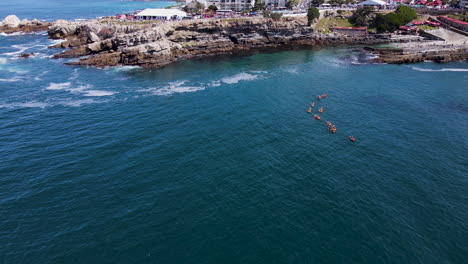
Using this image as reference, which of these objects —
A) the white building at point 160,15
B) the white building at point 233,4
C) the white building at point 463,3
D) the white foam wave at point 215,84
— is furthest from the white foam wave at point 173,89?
A: the white building at point 463,3

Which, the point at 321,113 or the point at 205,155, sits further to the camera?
the point at 321,113

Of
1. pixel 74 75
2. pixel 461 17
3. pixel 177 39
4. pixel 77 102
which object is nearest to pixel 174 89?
pixel 77 102

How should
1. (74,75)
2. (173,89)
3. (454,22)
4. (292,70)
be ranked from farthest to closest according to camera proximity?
(454,22)
(292,70)
(74,75)
(173,89)

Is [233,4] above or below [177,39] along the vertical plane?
above

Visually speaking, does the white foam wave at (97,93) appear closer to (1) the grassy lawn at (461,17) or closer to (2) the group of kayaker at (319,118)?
(2) the group of kayaker at (319,118)

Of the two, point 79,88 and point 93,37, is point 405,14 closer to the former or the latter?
point 93,37

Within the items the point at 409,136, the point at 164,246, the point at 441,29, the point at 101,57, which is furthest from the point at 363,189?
the point at 441,29

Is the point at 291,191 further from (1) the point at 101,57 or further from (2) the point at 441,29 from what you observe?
(2) the point at 441,29
